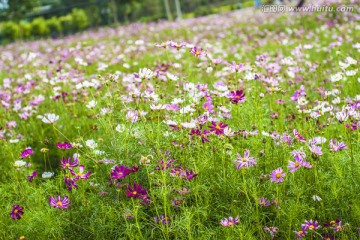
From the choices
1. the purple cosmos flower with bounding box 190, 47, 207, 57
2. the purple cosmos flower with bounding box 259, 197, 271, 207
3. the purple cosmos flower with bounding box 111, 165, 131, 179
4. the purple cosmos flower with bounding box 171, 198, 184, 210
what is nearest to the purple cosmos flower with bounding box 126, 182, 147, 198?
the purple cosmos flower with bounding box 111, 165, 131, 179

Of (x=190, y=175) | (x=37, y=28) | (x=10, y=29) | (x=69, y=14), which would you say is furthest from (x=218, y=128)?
(x=69, y=14)

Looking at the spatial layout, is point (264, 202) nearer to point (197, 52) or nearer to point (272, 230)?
point (272, 230)

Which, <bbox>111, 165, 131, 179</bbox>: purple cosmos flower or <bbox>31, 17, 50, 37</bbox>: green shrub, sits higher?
<bbox>111, 165, 131, 179</bbox>: purple cosmos flower

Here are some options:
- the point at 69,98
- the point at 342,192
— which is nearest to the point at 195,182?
the point at 342,192

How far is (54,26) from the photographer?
1214 inches

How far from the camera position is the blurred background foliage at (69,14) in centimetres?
1927

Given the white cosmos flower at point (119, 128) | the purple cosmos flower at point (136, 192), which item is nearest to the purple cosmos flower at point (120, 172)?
the purple cosmos flower at point (136, 192)

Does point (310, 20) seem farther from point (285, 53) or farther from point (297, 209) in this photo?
point (297, 209)

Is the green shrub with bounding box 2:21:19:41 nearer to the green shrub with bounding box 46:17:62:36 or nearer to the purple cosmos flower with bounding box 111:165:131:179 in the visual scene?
the green shrub with bounding box 46:17:62:36

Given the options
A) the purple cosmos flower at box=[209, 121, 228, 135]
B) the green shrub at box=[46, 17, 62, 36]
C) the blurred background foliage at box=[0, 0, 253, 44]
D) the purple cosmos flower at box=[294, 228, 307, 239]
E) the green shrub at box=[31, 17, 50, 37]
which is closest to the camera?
the purple cosmos flower at box=[294, 228, 307, 239]

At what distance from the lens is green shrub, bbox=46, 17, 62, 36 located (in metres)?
29.9

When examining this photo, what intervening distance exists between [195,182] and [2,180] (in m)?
1.72

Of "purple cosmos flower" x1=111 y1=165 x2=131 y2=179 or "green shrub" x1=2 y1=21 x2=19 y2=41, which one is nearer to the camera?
"purple cosmos flower" x1=111 y1=165 x2=131 y2=179

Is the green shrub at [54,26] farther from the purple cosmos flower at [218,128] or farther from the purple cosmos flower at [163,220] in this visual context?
the purple cosmos flower at [163,220]
